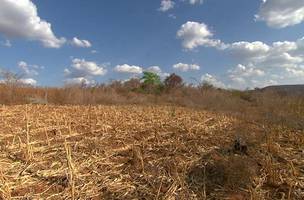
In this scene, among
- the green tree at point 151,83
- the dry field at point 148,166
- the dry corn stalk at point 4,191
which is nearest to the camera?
the dry corn stalk at point 4,191

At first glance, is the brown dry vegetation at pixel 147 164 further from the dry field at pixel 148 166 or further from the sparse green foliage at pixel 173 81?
the sparse green foliage at pixel 173 81

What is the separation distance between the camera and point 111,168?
4031 millimetres

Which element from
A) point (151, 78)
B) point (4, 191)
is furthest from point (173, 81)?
point (4, 191)

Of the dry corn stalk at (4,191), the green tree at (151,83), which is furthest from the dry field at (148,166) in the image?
the green tree at (151,83)

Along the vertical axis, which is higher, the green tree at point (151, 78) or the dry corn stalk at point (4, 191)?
the green tree at point (151, 78)

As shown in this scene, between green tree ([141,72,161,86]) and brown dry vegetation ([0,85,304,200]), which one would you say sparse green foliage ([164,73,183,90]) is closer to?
green tree ([141,72,161,86])

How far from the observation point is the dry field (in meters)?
3.37

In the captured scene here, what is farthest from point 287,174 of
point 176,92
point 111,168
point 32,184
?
point 176,92

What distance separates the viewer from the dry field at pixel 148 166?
133 inches

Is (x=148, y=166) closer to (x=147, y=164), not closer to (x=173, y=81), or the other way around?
(x=147, y=164)

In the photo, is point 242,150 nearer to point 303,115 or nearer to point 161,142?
point 161,142

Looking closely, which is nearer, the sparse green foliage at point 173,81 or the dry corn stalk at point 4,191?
the dry corn stalk at point 4,191

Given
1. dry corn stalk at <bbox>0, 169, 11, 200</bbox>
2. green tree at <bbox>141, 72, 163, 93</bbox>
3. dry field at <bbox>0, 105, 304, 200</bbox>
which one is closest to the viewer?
dry corn stalk at <bbox>0, 169, 11, 200</bbox>

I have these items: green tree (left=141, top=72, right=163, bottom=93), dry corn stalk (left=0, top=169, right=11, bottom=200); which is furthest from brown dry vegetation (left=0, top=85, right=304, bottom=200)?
green tree (left=141, top=72, right=163, bottom=93)
